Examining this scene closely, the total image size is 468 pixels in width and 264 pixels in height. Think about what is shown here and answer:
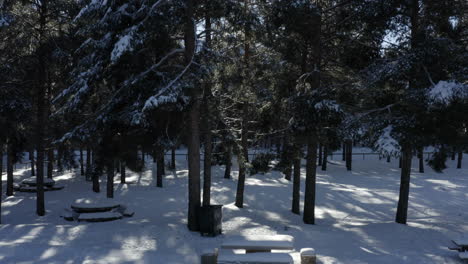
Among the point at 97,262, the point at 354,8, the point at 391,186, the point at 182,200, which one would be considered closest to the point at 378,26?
the point at 354,8

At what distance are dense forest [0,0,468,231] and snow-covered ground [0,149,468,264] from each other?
1562 millimetres

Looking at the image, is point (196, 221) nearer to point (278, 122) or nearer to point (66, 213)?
point (66, 213)

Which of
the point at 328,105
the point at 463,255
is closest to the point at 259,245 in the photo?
the point at 463,255

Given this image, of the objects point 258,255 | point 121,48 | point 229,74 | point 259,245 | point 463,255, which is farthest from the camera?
point 229,74

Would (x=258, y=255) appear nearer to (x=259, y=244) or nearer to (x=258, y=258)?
(x=258, y=258)

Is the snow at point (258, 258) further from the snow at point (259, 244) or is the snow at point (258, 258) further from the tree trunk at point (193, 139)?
the tree trunk at point (193, 139)

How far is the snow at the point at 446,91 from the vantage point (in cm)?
859

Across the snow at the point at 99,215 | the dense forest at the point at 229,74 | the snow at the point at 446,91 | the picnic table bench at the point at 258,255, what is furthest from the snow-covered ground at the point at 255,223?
the snow at the point at 446,91

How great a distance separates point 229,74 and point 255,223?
212 inches

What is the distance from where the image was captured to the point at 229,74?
42.0 ft

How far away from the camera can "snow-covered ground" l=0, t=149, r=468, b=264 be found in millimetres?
7762

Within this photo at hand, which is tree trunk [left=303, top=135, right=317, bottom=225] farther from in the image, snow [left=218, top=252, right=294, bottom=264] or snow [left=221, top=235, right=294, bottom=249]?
snow [left=218, top=252, right=294, bottom=264]

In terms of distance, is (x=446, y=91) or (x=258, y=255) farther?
(x=446, y=91)

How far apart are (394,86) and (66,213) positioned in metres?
12.9
